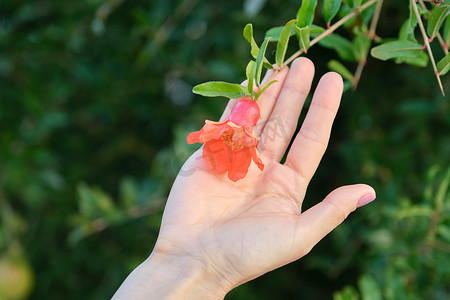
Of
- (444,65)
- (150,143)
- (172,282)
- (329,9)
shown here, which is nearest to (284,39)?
(329,9)

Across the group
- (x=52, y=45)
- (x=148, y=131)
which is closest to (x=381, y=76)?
(x=148, y=131)

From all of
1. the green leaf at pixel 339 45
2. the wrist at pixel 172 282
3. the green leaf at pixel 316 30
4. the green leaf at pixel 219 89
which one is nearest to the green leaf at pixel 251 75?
the green leaf at pixel 219 89

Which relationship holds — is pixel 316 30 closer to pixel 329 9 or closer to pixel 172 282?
pixel 329 9

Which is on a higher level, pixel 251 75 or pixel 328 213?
pixel 251 75

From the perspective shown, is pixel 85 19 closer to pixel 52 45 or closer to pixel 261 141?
pixel 52 45

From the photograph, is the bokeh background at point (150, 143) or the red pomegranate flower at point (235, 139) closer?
the red pomegranate flower at point (235, 139)

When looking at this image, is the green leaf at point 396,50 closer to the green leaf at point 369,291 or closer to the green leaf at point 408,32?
the green leaf at point 408,32
